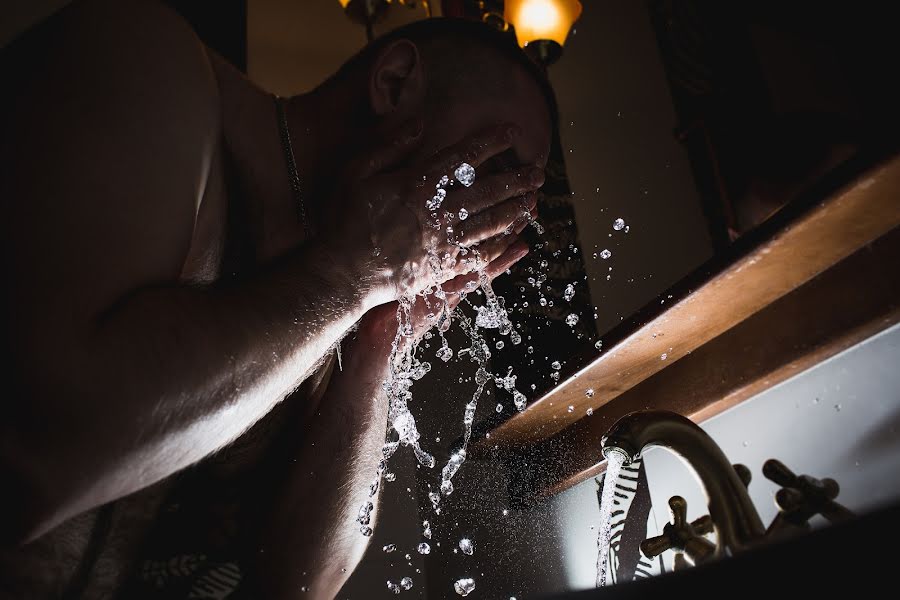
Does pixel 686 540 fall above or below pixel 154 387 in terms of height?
below

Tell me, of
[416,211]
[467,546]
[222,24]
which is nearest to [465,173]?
[416,211]

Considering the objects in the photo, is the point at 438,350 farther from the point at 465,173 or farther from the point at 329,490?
the point at 465,173

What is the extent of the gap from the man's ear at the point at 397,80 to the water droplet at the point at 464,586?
1092 mm

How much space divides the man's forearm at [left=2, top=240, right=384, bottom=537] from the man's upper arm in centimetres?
3

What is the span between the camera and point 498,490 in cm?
146

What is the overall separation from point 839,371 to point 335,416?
0.93m

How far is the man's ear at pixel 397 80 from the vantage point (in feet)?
3.70

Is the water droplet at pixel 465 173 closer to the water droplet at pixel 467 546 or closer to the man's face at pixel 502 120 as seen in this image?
the man's face at pixel 502 120

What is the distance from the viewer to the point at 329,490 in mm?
1273

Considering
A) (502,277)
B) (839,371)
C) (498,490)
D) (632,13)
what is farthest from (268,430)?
(632,13)

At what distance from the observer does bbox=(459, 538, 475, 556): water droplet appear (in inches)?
58.1

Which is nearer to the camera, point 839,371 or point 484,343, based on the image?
point 839,371

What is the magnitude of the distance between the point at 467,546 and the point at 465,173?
0.93 meters

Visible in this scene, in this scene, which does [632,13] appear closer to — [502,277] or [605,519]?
Answer: [502,277]
